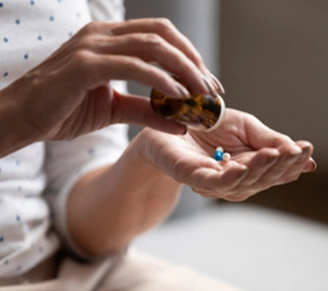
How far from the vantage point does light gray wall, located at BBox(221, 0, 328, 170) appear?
A: 1813 millimetres

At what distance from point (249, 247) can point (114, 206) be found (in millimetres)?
285

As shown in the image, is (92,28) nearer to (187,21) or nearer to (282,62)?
(187,21)

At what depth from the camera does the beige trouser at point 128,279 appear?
0.68m

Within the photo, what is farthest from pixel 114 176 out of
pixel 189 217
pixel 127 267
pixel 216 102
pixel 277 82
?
pixel 277 82

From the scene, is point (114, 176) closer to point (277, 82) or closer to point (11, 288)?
point (11, 288)

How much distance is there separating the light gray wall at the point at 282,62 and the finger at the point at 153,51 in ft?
4.61

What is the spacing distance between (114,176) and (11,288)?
0.17 metres

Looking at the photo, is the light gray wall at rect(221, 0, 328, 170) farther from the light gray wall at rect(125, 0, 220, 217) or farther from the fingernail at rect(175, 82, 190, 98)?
the fingernail at rect(175, 82, 190, 98)

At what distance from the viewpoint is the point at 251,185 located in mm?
464

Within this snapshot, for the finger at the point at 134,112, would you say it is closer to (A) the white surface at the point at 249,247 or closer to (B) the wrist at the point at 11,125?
(B) the wrist at the point at 11,125

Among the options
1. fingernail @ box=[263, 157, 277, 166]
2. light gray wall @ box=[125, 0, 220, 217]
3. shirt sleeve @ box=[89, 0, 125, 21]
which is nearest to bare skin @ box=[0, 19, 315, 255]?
fingernail @ box=[263, 157, 277, 166]

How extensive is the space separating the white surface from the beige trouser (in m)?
0.12

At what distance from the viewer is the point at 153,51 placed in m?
0.43

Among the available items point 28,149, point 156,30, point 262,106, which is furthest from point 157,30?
point 262,106
